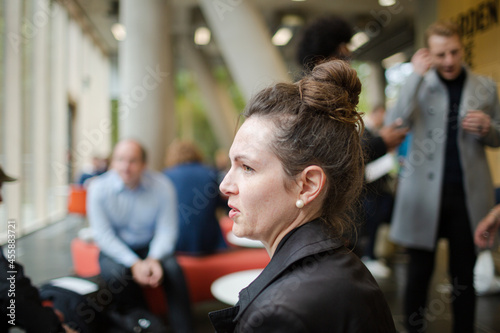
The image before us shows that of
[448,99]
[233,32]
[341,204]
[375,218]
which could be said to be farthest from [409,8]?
[341,204]

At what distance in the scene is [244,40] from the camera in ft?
18.3

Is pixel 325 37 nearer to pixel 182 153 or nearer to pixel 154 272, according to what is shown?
pixel 154 272

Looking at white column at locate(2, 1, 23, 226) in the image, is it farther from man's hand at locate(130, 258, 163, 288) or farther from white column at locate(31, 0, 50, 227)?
white column at locate(31, 0, 50, 227)

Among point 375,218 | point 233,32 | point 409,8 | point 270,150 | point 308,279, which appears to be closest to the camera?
point 308,279

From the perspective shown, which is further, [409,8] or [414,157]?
[409,8]

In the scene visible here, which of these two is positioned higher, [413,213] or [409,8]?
[409,8]

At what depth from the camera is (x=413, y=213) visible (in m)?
2.35

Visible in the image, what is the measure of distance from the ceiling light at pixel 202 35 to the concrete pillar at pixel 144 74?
6.67 m

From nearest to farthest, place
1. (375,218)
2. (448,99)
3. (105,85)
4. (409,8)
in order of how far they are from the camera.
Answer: (448,99)
(375,218)
(409,8)
(105,85)

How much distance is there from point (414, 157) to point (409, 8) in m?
9.08

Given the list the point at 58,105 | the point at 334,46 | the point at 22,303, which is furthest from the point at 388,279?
the point at 58,105

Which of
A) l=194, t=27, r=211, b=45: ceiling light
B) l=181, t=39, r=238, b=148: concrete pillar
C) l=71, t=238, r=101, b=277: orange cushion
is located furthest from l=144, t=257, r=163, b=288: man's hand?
l=181, t=39, r=238, b=148: concrete pillar

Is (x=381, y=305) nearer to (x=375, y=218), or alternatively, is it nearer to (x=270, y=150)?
(x=270, y=150)

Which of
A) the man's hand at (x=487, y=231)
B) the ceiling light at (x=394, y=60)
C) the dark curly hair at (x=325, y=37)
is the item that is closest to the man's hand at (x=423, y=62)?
the dark curly hair at (x=325, y=37)
